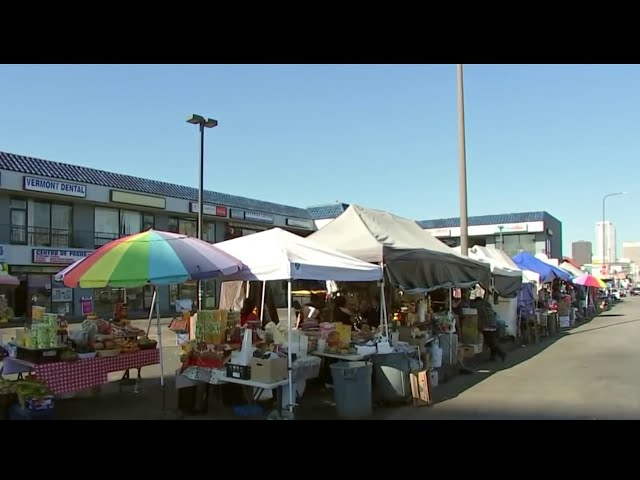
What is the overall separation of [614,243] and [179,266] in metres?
171

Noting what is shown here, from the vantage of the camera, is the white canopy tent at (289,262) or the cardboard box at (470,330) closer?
the white canopy tent at (289,262)

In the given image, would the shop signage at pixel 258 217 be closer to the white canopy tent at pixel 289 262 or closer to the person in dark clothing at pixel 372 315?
the person in dark clothing at pixel 372 315

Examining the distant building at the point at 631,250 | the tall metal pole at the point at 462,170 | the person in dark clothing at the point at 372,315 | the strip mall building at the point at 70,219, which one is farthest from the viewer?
the distant building at the point at 631,250

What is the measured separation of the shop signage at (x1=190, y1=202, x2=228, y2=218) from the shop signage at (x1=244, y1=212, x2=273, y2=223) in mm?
2385

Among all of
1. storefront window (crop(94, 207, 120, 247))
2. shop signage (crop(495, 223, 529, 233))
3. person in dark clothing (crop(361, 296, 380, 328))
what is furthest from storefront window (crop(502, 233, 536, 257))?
person in dark clothing (crop(361, 296, 380, 328))

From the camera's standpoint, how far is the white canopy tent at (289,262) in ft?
24.1

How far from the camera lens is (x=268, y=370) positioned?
6.88 metres

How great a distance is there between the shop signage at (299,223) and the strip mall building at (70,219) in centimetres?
785

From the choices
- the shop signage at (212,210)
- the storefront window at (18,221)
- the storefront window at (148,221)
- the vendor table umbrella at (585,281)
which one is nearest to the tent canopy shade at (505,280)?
the vendor table umbrella at (585,281)

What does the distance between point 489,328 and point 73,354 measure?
9.23m
